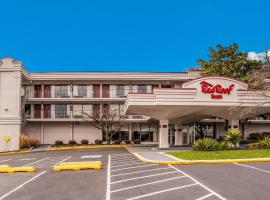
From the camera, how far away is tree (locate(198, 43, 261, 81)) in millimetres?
40347

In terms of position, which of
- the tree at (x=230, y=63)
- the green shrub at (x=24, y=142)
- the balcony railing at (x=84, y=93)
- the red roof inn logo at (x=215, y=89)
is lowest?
the green shrub at (x=24, y=142)

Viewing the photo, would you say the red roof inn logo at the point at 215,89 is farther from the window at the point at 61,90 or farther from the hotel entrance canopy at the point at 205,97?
the window at the point at 61,90

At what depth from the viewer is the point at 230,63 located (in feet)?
133

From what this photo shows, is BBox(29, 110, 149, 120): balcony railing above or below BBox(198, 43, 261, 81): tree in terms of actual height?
below

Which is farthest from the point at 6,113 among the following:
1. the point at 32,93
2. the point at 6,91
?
the point at 32,93

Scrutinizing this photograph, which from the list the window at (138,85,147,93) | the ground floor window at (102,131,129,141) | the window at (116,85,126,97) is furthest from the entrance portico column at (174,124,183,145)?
the window at (116,85,126,97)

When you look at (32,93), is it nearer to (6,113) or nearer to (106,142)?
(6,113)

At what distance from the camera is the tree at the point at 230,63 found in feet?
132

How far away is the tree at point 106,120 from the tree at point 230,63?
43.6 ft

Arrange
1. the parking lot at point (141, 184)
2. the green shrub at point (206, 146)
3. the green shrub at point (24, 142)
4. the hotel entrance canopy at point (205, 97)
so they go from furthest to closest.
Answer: the green shrub at point (24, 142) < the hotel entrance canopy at point (205, 97) < the green shrub at point (206, 146) < the parking lot at point (141, 184)

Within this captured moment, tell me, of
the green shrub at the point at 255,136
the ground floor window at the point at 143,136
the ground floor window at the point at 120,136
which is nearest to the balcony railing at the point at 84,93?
the ground floor window at the point at 120,136

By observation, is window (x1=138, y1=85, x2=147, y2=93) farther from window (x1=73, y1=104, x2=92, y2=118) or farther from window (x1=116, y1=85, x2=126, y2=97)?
window (x1=73, y1=104, x2=92, y2=118)

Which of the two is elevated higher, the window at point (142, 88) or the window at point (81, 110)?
the window at point (142, 88)

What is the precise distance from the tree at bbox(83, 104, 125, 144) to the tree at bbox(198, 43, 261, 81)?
524 inches
